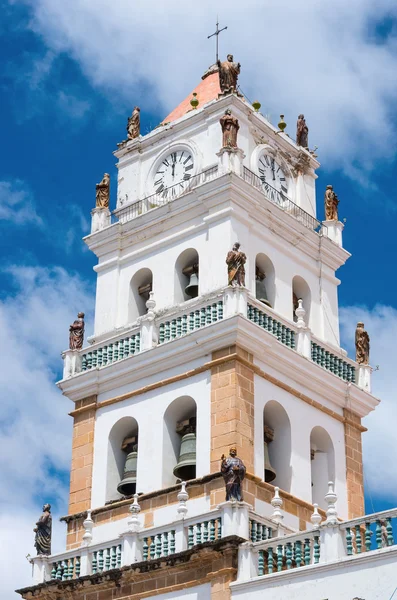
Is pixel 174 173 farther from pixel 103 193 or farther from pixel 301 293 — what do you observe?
pixel 301 293

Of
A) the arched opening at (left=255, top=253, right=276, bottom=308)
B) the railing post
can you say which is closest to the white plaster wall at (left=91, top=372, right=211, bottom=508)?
the railing post

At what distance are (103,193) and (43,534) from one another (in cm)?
837

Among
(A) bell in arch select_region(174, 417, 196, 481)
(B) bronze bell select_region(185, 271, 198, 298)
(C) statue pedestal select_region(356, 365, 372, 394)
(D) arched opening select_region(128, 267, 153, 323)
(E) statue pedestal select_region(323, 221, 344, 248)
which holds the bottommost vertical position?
(A) bell in arch select_region(174, 417, 196, 481)

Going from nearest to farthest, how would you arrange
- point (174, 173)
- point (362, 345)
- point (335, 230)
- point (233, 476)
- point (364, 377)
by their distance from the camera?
point (233, 476) < point (364, 377) < point (362, 345) < point (174, 173) < point (335, 230)

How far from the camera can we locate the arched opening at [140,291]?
2831 centimetres

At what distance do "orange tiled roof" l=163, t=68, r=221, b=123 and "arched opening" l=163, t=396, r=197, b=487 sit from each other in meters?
7.58

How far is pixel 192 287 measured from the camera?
27.3 m

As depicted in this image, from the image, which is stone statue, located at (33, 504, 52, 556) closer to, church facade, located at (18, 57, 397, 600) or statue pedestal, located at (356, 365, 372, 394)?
church facade, located at (18, 57, 397, 600)

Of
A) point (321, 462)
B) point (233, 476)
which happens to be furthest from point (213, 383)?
point (321, 462)

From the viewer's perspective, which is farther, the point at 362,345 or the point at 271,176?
the point at 271,176

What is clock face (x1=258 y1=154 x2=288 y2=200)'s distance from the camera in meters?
28.6

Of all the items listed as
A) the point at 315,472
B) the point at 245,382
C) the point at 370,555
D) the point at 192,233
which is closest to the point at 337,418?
the point at 315,472

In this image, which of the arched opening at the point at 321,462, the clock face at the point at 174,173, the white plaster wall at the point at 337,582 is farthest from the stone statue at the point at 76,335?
the white plaster wall at the point at 337,582

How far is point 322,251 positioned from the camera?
28953 millimetres
